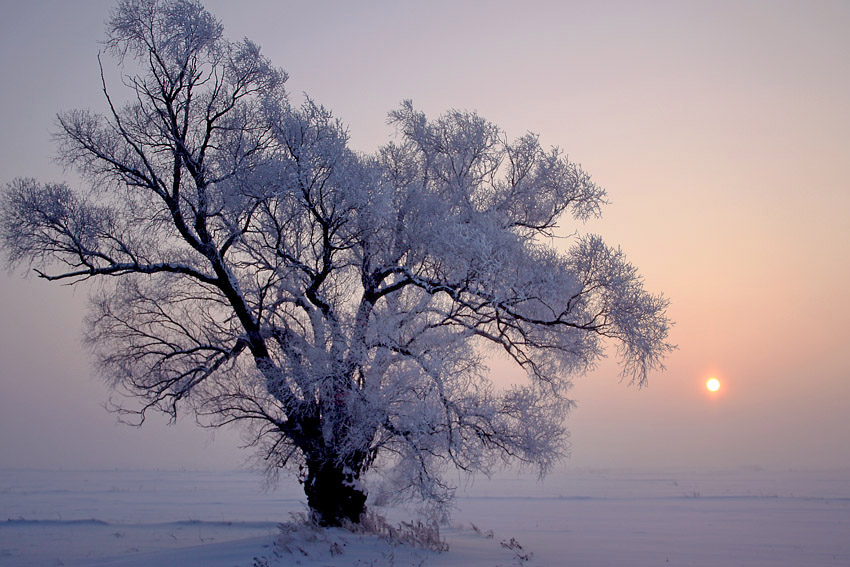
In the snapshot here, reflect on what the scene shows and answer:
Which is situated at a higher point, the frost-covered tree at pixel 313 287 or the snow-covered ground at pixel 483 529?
the frost-covered tree at pixel 313 287

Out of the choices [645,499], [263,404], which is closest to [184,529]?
[263,404]

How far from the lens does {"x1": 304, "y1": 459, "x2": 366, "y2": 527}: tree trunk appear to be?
1239 cm

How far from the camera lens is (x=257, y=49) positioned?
43.7 ft

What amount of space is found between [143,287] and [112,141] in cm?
294

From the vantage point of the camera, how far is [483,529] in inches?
675

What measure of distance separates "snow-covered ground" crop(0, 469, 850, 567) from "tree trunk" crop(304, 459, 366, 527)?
64 cm

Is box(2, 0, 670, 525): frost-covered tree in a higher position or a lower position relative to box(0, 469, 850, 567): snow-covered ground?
higher

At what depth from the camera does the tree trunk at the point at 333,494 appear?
1239 centimetres

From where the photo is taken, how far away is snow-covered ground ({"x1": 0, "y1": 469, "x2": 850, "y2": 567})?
10836 millimetres

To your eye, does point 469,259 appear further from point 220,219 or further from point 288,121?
point 220,219

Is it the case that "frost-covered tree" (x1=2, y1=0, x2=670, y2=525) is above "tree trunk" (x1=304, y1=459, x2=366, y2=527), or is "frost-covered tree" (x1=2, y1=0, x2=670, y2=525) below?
above

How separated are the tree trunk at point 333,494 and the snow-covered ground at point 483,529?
0.64 metres

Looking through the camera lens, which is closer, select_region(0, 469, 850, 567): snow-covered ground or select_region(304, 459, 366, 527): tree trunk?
select_region(0, 469, 850, 567): snow-covered ground

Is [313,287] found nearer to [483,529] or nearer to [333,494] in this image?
[333,494]
